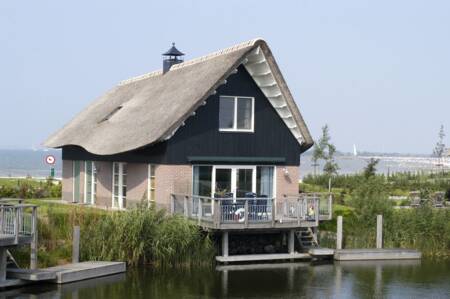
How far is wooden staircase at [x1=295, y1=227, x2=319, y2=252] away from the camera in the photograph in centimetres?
2868

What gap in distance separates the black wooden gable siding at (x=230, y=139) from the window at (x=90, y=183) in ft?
10.9

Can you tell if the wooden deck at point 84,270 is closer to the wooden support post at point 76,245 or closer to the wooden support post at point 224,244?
the wooden support post at point 76,245

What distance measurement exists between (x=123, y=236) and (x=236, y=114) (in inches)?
296

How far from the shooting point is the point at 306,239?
96.0 feet

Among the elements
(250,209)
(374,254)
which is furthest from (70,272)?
(374,254)

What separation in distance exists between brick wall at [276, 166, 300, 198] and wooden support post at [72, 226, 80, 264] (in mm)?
9141

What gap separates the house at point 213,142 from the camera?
27.8m

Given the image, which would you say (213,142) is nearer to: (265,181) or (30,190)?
(265,181)

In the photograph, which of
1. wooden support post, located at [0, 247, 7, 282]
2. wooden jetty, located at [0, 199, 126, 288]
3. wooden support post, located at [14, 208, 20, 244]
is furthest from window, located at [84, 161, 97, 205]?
wooden support post, located at [0, 247, 7, 282]

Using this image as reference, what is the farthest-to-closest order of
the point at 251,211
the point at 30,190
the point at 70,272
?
the point at 30,190 < the point at 251,211 < the point at 70,272

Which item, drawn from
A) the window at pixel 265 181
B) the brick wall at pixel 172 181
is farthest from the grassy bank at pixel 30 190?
the window at pixel 265 181

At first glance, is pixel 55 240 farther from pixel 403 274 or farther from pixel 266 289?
pixel 403 274

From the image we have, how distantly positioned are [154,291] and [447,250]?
1360cm

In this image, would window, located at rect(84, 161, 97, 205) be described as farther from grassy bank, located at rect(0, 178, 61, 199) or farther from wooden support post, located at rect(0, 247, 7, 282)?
wooden support post, located at rect(0, 247, 7, 282)
